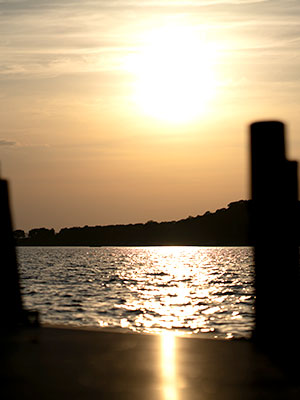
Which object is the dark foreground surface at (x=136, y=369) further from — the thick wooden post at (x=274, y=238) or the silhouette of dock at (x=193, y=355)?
the thick wooden post at (x=274, y=238)

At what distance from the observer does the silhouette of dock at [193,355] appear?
5754 mm

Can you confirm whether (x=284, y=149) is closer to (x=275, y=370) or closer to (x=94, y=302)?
(x=275, y=370)

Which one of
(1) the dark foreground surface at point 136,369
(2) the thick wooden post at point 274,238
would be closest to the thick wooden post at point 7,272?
(1) the dark foreground surface at point 136,369

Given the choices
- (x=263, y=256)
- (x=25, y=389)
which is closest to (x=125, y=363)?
(x=25, y=389)

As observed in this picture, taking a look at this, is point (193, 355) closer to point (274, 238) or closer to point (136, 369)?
point (136, 369)

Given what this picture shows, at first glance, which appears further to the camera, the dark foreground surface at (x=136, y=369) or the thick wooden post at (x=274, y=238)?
the thick wooden post at (x=274, y=238)

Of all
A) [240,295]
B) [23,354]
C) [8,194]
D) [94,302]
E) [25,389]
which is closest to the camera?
[25,389]

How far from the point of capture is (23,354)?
24.5ft

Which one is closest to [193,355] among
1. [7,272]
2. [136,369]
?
[136,369]

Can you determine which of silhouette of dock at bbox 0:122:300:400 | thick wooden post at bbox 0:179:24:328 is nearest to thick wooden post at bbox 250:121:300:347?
silhouette of dock at bbox 0:122:300:400

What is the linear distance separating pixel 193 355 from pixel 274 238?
1.79 meters

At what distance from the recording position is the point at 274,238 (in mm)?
7945

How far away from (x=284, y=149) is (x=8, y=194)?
188 inches

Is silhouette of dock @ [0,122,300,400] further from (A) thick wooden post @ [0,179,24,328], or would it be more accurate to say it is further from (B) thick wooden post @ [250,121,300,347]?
(A) thick wooden post @ [0,179,24,328]
